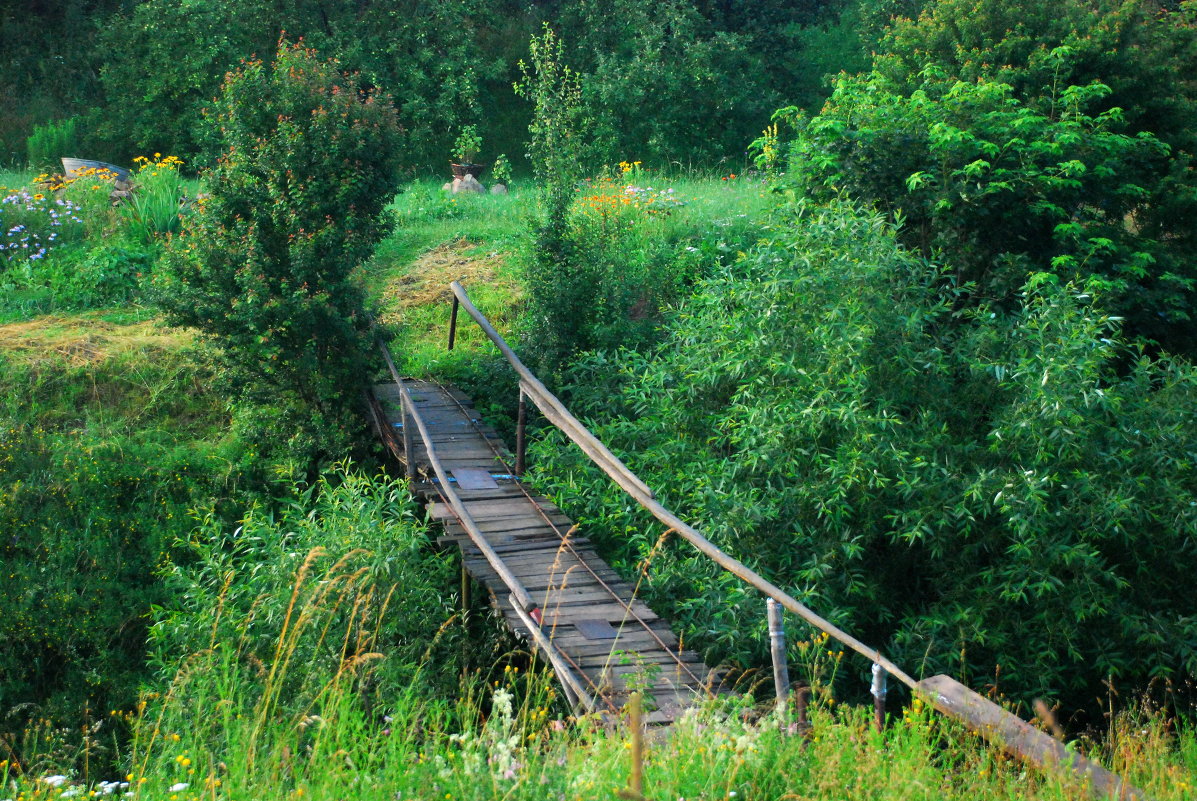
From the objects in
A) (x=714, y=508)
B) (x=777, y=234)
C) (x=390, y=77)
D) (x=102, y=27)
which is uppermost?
(x=102, y=27)

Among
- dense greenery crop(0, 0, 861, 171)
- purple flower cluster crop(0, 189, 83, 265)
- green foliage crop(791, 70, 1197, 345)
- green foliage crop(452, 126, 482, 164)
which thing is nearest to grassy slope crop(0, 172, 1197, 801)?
green foliage crop(791, 70, 1197, 345)

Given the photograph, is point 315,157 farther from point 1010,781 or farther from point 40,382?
point 1010,781

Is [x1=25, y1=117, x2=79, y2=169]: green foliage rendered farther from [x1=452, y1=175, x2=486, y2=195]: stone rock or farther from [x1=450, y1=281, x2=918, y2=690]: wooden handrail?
[x1=450, y1=281, x2=918, y2=690]: wooden handrail

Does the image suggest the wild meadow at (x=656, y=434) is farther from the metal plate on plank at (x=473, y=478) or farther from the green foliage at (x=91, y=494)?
the metal plate on plank at (x=473, y=478)

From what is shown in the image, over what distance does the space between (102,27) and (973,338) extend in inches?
719

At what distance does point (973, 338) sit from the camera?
7227 millimetres

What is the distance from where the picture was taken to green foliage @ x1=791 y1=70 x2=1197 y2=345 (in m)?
9.56

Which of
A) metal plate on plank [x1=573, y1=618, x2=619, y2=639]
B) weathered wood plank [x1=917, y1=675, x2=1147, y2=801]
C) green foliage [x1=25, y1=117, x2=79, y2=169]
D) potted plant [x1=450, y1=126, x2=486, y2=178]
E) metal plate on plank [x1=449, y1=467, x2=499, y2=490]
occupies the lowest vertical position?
metal plate on plank [x1=573, y1=618, x2=619, y2=639]

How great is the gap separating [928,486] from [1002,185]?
415cm

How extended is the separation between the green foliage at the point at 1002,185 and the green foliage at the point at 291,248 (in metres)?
4.39

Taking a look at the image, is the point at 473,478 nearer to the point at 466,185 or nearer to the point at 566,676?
the point at 566,676

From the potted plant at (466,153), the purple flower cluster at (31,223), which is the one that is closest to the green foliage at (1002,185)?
the potted plant at (466,153)

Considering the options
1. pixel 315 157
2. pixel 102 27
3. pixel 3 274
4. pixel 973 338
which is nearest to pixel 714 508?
pixel 973 338

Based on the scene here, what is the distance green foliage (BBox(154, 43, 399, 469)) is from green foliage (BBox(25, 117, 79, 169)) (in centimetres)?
944
